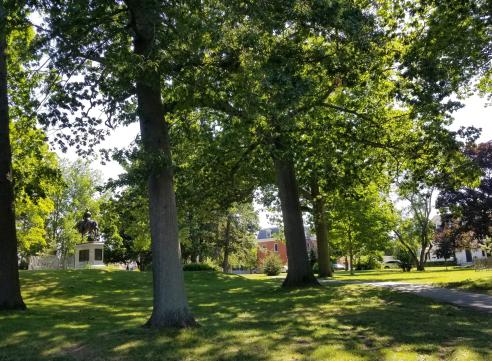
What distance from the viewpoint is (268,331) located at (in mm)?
9008

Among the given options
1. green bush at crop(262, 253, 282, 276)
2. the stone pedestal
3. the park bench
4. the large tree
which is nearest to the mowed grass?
the stone pedestal

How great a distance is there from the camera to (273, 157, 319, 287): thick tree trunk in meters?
18.4

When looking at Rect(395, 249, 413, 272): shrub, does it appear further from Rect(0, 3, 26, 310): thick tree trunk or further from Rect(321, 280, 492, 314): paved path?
Rect(0, 3, 26, 310): thick tree trunk

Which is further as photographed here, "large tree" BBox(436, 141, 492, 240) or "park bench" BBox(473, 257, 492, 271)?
"large tree" BBox(436, 141, 492, 240)

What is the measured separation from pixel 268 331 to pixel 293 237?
9.64m

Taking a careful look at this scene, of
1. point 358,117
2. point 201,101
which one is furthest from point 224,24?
point 358,117

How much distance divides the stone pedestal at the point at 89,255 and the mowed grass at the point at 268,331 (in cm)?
1640

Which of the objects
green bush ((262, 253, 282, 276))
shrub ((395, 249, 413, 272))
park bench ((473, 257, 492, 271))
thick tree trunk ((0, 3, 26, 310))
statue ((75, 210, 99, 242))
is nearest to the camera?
thick tree trunk ((0, 3, 26, 310))

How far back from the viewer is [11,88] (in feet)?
55.8

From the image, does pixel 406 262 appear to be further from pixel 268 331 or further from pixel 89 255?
pixel 268 331

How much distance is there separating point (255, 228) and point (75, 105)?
41861 millimetres

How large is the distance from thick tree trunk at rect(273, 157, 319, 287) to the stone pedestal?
57.2ft

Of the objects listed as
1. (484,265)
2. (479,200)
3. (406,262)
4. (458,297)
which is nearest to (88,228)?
(458,297)

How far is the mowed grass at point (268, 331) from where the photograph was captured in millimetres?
7148
